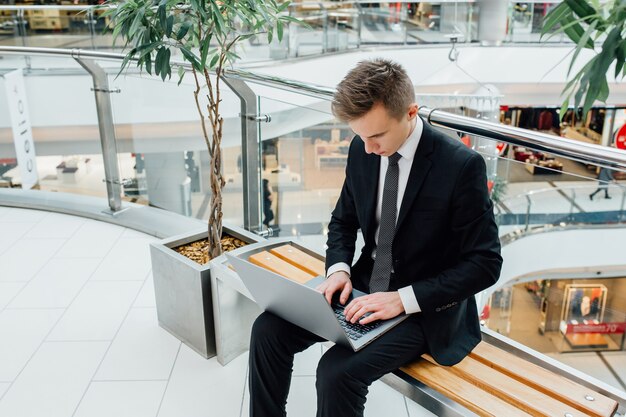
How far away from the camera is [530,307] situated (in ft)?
40.7

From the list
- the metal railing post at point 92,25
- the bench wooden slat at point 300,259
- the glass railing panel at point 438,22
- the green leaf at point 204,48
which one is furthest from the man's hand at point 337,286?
the glass railing panel at point 438,22

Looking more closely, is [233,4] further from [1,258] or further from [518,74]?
[518,74]

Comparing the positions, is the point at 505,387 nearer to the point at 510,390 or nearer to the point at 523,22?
the point at 510,390

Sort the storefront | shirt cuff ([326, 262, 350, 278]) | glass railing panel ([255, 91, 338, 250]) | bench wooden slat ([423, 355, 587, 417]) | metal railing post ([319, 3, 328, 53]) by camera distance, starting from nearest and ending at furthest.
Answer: bench wooden slat ([423, 355, 587, 417])
shirt cuff ([326, 262, 350, 278])
glass railing panel ([255, 91, 338, 250])
metal railing post ([319, 3, 328, 53])
the storefront

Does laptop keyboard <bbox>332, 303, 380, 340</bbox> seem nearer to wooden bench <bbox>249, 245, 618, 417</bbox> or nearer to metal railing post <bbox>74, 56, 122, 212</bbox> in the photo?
wooden bench <bbox>249, 245, 618, 417</bbox>

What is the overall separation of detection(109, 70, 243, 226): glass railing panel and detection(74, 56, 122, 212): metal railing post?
5 centimetres

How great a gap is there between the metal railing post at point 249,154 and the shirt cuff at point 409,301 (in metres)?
1.66

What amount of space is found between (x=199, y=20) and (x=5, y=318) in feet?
6.05

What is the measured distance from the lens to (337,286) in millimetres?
1838

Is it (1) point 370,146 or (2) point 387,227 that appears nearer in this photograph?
(1) point 370,146

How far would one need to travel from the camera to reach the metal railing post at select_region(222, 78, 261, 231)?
10.1 ft

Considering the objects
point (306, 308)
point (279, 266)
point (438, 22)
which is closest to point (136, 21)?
point (279, 266)

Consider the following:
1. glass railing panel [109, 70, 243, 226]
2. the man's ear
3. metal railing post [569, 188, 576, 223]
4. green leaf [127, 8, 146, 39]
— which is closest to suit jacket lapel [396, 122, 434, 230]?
the man's ear

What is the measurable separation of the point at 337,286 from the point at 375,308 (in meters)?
0.18
